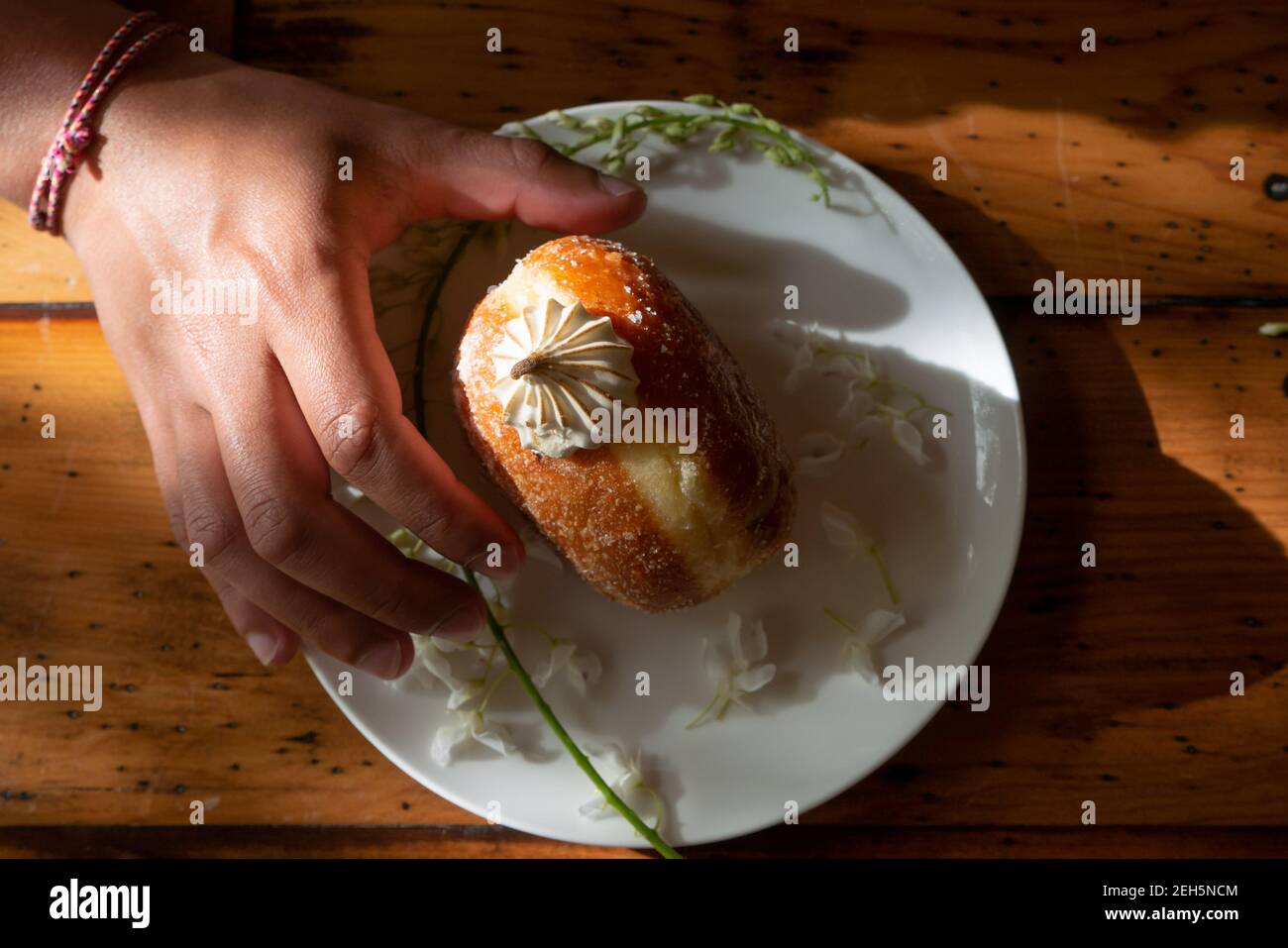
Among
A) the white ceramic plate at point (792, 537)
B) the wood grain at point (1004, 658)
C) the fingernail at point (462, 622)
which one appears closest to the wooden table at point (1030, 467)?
the wood grain at point (1004, 658)

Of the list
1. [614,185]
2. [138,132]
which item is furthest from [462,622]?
[138,132]

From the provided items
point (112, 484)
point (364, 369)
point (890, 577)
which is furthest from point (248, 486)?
point (890, 577)

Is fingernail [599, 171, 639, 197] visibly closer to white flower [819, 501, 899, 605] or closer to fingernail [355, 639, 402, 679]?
white flower [819, 501, 899, 605]

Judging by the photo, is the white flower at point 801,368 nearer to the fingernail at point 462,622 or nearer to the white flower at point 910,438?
the white flower at point 910,438

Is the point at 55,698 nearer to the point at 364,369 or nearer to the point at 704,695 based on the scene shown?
the point at 364,369

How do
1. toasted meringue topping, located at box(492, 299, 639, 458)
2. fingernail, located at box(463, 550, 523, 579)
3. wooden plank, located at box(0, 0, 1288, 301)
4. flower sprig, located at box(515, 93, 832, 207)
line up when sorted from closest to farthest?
toasted meringue topping, located at box(492, 299, 639, 458) < fingernail, located at box(463, 550, 523, 579) < flower sprig, located at box(515, 93, 832, 207) < wooden plank, located at box(0, 0, 1288, 301)

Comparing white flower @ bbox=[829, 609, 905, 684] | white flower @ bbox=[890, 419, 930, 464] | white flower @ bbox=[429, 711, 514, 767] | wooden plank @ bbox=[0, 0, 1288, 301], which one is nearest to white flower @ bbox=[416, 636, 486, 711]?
white flower @ bbox=[429, 711, 514, 767]

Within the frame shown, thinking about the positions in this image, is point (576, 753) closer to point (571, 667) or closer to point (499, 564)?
point (571, 667)
